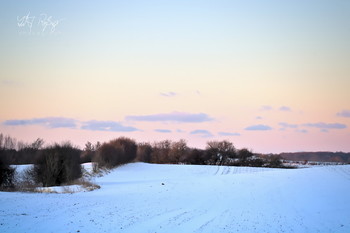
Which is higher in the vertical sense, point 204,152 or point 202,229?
point 204,152

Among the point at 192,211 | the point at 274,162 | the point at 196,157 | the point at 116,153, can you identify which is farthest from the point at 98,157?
the point at 274,162

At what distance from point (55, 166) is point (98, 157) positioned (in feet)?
83.8

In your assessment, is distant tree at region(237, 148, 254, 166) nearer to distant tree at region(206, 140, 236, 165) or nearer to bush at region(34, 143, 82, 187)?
distant tree at region(206, 140, 236, 165)

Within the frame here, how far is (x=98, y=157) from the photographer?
60.8 m

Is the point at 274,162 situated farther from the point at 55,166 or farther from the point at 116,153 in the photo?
the point at 55,166

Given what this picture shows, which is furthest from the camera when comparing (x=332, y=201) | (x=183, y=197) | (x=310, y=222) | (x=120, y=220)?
(x=183, y=197)

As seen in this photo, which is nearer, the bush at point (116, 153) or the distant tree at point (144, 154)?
the bush at point (116, 153)

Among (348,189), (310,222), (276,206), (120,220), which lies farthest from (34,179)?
(348,189)

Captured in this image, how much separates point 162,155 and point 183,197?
89124 mm

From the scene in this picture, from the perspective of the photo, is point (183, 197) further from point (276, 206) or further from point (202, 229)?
point (202, 229)

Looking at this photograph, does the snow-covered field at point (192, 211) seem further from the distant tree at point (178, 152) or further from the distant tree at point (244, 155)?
the distant tree at point (178, 152)

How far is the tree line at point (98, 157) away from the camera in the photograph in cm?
3556

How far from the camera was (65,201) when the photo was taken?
21969 mm

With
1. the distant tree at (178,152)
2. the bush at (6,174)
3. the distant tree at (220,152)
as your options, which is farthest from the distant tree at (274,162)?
the bush at (6,174)
